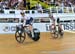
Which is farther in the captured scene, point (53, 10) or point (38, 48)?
point (53, 10)

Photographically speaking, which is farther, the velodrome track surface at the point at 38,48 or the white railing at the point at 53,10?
the white railing at the point at 53,10

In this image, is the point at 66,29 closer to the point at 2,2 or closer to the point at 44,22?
the point at 44,22

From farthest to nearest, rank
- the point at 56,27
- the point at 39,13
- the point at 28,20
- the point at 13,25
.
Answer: the point at 39,13 → the point at 13,25 → the point at 56,27 → the point at 28,20

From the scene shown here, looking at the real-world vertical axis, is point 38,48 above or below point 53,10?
below

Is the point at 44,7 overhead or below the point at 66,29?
overhead

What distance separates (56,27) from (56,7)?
5.27 meters

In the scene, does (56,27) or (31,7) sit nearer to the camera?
(56,27)

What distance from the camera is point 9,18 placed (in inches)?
724

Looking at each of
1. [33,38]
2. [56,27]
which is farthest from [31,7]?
[33,38]

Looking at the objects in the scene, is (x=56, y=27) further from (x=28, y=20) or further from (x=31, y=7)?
(x=31, y=7)

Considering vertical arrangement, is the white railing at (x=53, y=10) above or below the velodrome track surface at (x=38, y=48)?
above

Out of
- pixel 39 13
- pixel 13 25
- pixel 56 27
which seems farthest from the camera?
pixel 39 13

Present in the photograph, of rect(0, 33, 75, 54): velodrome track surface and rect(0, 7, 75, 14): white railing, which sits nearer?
rect(0, 33, 75, 54): velodrome track surface

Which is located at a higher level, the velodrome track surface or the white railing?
the white railing
